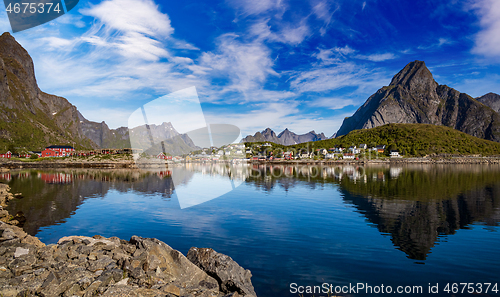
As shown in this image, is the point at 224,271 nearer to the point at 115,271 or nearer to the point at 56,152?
the point at 115,271

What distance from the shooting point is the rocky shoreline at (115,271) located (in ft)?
27.2

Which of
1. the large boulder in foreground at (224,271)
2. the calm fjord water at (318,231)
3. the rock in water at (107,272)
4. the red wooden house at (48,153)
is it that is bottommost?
the calm fjord water at (318,231)

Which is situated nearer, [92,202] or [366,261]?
[366,261]

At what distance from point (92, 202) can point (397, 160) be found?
211 meters

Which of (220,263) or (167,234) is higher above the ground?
(220,263)

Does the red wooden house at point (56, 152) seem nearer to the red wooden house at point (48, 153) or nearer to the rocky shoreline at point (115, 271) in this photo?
the red wooden house at point (48, 153)

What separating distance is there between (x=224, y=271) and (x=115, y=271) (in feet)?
13.8

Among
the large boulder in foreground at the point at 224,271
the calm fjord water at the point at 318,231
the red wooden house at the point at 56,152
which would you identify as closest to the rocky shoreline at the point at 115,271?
the large boulder in foreground at the point at 224,271

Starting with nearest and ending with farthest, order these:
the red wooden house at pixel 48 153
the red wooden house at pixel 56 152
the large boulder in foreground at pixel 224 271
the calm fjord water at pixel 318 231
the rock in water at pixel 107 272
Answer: the rock in water at pixel 107 272 < the large boulder in foreground at pixel 224 271 < the calm fjord water at pixel 318 231 < the red wooden house at pixel 48 153 < the red wooden house at pixel 56 152

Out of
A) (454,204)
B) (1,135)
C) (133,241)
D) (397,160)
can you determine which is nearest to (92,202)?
(133,241)

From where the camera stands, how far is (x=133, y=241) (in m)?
13.3

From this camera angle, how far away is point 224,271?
10734 mm

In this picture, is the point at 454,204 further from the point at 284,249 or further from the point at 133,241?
the point at 133,241

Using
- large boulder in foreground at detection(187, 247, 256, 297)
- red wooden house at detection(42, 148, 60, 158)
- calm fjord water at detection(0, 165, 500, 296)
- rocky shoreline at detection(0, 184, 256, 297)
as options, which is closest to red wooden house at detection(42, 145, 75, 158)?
red wooden house at detection(42, 148, 60, 158)
